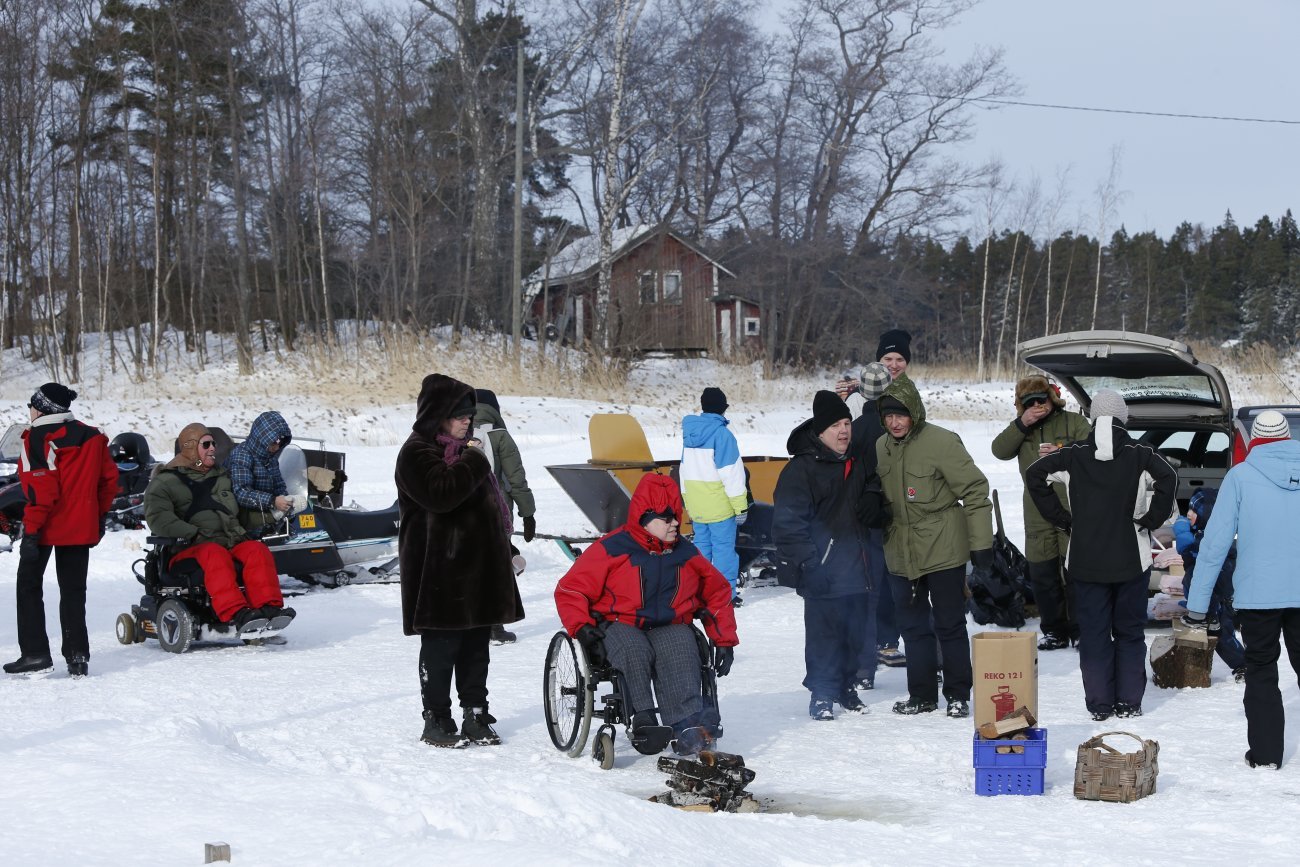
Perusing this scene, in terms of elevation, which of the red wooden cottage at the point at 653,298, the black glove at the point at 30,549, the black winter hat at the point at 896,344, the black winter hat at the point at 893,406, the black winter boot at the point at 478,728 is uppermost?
the red wooden cottage at the point at 653,298

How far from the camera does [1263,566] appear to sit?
6.18 metres

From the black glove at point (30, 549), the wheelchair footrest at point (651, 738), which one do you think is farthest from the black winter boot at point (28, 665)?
the wheelchair footrest at point (651, 738)

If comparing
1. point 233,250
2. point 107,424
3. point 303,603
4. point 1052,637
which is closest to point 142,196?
point 233,250

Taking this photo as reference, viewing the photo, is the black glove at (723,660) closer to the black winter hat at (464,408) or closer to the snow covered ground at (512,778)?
the snow covered ground at (512,778)

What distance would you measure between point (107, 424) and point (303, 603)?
1516 cm

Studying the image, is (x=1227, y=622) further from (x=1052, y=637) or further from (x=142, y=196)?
(x=142, y=196)

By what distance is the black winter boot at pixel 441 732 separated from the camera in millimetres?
6754

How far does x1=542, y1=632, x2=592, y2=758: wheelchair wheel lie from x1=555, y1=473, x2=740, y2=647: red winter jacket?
221mm

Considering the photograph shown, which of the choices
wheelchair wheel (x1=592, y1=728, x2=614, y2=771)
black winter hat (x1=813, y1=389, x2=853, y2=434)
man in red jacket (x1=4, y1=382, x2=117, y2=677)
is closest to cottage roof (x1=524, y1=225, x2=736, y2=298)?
man in red jacket (x1=4, y1=382, x2=117, y2=677)

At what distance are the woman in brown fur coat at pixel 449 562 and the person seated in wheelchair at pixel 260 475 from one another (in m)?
3.45

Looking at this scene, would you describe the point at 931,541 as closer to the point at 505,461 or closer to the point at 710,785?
the point at 710,785

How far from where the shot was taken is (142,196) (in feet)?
153

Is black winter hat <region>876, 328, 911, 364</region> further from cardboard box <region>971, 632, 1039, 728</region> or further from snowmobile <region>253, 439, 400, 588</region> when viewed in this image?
snowmobile <region>253, 439, 400, 588</region>

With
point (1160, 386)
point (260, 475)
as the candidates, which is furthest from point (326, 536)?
point (1160, 386)
